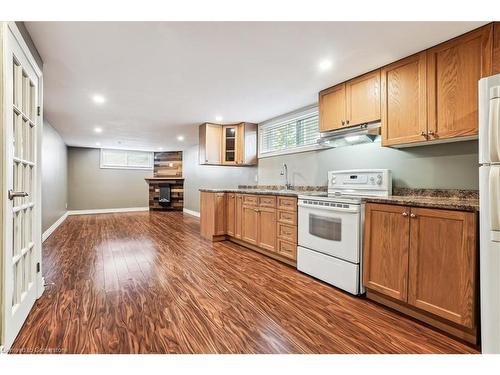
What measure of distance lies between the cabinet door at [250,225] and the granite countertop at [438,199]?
1.78 meters

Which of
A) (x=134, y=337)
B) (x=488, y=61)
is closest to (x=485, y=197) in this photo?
(x=488, y=61)

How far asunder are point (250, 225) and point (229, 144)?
1847mm

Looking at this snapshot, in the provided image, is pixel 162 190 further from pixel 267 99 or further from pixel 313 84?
pixel 313 84

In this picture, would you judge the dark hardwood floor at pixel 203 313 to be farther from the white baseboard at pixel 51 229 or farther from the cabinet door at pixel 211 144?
the cabinet door at pixel 211 144

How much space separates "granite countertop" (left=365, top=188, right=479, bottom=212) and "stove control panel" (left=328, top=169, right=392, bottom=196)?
0.53 ft

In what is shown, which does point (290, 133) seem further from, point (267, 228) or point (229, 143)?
point (267, 228)

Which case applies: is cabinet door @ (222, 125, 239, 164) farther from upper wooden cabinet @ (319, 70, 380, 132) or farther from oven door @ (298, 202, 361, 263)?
oven door @ (298, 202, 361, 263)

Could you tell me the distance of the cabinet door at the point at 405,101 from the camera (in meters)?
2.14

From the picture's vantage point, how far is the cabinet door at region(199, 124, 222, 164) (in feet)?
15.6

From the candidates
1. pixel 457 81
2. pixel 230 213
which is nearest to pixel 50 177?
pixel 230 213

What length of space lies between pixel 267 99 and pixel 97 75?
2.03 m

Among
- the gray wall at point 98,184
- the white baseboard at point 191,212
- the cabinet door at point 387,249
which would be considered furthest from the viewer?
the gray wall at point 98,184

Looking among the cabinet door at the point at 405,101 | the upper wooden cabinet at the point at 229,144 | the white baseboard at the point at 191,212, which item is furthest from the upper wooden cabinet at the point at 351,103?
the white baseboard at the point at 191,212

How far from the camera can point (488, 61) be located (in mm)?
1772
